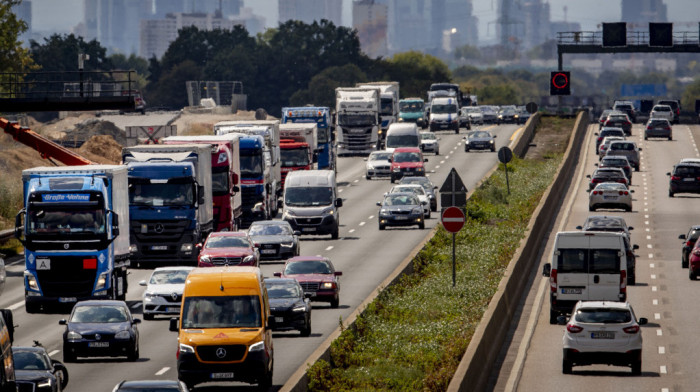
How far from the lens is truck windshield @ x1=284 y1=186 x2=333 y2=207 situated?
55625 millimetres

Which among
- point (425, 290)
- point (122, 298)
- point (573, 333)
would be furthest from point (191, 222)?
point (573, 333)

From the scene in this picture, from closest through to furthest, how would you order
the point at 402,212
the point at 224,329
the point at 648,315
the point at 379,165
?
1. the point at 224,329
2. the point at 648,315
3. the point at 402,212
4. the point at 379,165

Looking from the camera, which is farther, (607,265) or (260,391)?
(607,265)

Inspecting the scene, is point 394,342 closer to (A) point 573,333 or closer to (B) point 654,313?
(A) point 573,333

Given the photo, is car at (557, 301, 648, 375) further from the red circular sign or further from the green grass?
the red circular sign

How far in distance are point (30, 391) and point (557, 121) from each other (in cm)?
8865

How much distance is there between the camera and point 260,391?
26062mm

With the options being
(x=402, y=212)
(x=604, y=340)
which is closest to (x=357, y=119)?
(x=402, y=212)

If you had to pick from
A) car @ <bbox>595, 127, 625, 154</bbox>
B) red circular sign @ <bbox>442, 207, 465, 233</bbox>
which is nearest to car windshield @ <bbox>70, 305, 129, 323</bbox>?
red circular sign @ <bbox>442, 207, 465, 233</bbox>

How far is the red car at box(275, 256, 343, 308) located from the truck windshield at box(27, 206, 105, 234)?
17.4 feet

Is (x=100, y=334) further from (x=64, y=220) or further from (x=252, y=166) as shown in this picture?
(x=252, y=166)

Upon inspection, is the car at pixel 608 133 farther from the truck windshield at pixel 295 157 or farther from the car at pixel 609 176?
the truck windshield at pixel 295 157

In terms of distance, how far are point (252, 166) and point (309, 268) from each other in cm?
1950

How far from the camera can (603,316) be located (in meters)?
29.0
